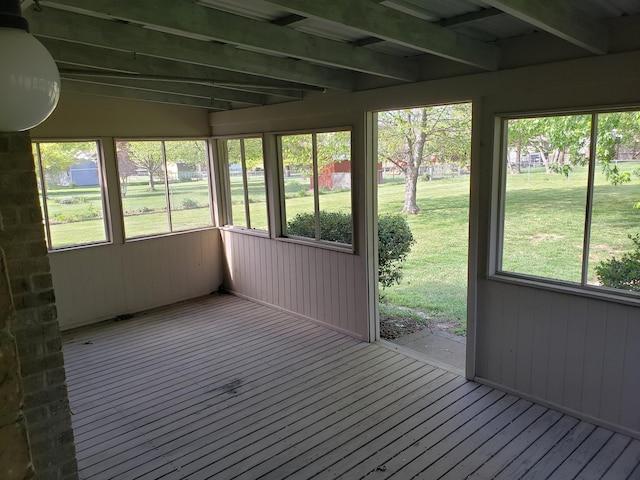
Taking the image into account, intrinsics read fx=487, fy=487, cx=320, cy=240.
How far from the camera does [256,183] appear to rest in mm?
6203

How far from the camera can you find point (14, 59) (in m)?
1.25

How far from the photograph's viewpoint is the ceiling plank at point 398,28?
103 inches

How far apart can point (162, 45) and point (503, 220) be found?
9.46ft

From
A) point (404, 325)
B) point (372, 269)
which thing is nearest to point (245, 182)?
point (372, 269)

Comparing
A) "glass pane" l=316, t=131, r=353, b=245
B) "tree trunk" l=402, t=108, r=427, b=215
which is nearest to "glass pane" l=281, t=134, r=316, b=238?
"glass pane" l=316, t=131, r=353, b=245

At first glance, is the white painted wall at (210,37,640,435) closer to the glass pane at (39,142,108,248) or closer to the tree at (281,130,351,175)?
the tree at (281,130,351,175)

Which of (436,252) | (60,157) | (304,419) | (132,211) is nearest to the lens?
(304,419)

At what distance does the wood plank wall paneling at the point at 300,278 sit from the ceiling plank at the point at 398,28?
2.26m

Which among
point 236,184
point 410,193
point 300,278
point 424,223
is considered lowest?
point 424,223

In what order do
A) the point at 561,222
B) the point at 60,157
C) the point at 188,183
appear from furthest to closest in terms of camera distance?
the point at 188,183 < the point at 60,157 < the point at 561,222

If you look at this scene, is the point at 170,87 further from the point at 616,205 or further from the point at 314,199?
the point at 616,205

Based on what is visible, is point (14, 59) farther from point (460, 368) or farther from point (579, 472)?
point (460, 368)

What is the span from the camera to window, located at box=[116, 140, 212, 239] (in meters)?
6.07

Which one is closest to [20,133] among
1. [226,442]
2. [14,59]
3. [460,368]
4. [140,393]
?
[14,59]
